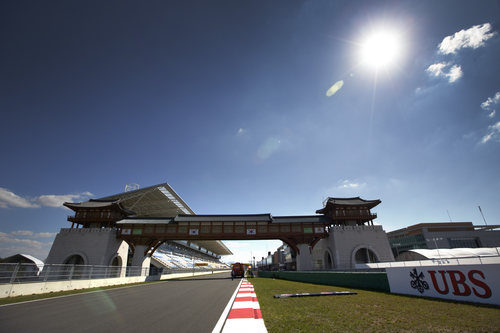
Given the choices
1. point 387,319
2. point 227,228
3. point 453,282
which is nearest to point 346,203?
point 227,228

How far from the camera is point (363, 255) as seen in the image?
31.9 meters

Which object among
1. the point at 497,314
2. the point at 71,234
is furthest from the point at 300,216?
the point at 71,234

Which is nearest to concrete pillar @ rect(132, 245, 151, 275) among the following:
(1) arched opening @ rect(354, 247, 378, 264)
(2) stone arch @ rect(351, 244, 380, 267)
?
(2) stone arch @ rect(351, 244, 380, 267)

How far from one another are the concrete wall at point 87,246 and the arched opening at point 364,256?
36.0m

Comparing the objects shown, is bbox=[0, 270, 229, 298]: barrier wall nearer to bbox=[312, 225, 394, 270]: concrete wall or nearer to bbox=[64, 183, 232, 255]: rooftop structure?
bbox=[64, 183, 232, 255]: rooftop structure

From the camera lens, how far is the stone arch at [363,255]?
30.0 m

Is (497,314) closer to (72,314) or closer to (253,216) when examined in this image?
(72,314)

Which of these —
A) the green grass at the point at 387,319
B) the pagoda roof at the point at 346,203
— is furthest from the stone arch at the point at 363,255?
the green grass at the point at 387,319

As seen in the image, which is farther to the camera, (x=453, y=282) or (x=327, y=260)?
(x=327, y=260)

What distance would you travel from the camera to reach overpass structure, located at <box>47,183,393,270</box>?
30.0m

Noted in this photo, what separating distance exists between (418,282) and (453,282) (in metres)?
1.49

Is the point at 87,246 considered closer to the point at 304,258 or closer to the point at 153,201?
the point at 153,201

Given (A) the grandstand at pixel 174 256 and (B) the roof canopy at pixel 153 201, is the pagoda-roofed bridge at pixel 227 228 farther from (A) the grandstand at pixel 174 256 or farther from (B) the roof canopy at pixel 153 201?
(A) the grandstand at pixel 174 256

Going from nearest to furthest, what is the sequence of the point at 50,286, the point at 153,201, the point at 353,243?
1. the point at 50,286
2. the point at 353,243
3. the point at 153,201
